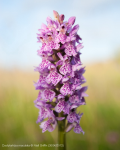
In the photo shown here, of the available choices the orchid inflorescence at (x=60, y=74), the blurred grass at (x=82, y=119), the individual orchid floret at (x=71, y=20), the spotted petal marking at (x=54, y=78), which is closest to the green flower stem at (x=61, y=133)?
the orchid inflorescence at (x=60, y=74)

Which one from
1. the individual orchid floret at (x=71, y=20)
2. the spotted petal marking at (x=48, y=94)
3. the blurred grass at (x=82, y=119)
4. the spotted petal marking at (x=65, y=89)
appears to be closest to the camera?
the spotted petal marking at (x=65, y=89)

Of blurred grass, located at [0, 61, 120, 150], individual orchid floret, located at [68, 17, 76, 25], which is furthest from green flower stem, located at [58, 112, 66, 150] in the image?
individual orchid floret, located at [68, 17, 76, 25]

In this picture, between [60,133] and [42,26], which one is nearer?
[60,133]

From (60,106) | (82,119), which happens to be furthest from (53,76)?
(82,119)

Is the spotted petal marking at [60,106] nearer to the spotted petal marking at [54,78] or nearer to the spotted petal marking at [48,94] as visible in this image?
the spotted petal marking at [48,94]
